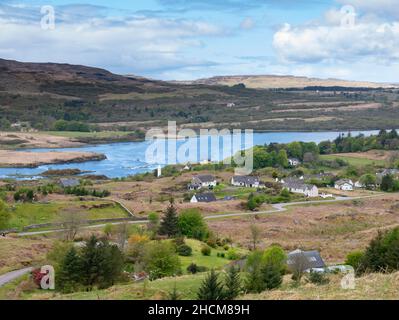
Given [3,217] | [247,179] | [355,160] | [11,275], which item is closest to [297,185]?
[247,179]

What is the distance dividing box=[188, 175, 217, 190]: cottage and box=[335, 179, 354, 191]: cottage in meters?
13.3

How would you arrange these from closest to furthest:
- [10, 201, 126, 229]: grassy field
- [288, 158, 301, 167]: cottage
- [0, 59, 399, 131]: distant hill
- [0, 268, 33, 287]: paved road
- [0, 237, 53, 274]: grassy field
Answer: [0, 268, 33, 287]: paved road → [0, 237, 53, 274]: grassy field → [10, 201, 126, 229]: grassy field → [288, 158, 301, 167]: cottage → [0, 59, 399, 131]: distant hill

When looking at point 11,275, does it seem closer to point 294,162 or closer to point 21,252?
point 21,252

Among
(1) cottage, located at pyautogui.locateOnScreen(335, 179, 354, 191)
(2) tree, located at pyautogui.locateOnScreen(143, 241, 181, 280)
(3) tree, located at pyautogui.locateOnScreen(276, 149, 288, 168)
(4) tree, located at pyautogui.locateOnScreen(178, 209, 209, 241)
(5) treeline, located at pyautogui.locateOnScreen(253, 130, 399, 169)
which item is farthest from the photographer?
(5) treeline, located at pyautogui.locateOnScreen(253, 130, 399, 169)

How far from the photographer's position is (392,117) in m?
154

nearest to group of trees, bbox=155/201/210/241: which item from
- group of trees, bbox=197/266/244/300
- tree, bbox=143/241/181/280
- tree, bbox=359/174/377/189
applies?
tree, bbox=143/241/181/280

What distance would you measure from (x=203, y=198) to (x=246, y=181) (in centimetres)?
1173

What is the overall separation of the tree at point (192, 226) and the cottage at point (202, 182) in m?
25.1

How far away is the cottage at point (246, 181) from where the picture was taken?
63.1m

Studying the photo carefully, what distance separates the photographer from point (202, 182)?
62312 mm

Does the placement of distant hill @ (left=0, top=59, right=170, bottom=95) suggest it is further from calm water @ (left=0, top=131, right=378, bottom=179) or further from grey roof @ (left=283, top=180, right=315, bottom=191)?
grey roof @ (left=283, top=180, right=315, bottom=191)

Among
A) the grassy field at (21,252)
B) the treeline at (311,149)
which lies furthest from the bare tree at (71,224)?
the treeline at (311,149)

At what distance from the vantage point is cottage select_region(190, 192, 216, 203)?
171 ft

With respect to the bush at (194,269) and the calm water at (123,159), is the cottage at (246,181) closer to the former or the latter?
the calm water at (123,159)
